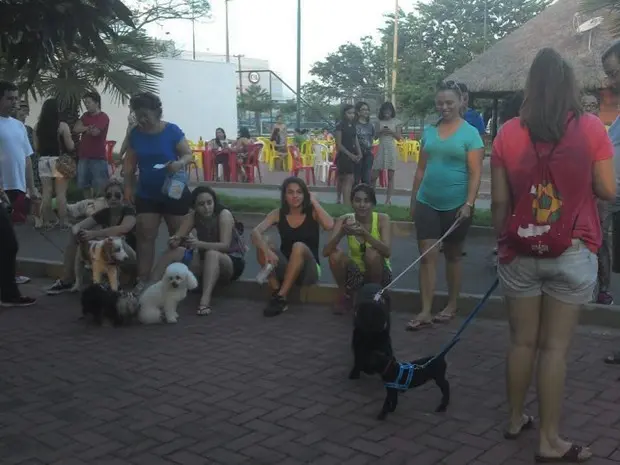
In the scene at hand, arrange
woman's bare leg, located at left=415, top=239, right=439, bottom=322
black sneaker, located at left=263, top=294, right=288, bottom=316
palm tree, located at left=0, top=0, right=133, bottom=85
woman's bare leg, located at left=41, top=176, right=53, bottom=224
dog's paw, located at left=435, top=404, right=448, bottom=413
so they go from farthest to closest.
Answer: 1. woman's bare leg, located at left=41, top=176, right=53, bottom=224
2. black sneaker, located at left=263, top=294, right=288, bottom=316
3. woman's bare leg, located at left=415, top=239, right=439, bottom=322
4. dog's paw, located at left=435, top=404, right=448, bottom=413
5. palm tree, located at left=0, top=0, right=133, bottom=85

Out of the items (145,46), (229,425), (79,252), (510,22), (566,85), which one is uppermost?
(510,22)

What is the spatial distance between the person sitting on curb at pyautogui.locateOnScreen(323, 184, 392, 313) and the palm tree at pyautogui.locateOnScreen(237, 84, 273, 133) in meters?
38.2

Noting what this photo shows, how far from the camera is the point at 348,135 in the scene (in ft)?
37.7

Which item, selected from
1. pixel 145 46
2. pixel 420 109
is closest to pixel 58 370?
pixel 145 46

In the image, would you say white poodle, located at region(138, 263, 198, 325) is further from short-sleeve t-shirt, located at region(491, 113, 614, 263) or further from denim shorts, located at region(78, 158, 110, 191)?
denim shorts, located at region(78, 158, 110, 191)

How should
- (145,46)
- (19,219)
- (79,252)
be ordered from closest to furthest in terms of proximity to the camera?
(79,252) < (19,219) < (145,46)

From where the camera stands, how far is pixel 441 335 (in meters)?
5.61

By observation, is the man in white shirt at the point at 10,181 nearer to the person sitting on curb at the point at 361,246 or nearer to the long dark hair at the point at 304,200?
the long dark hair at the point at 304,200

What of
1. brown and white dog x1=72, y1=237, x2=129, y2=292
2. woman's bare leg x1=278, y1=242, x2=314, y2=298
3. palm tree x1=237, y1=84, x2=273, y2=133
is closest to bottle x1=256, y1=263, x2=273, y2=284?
woman's bare leg x1=278, y1=242, x2=314, y2=298

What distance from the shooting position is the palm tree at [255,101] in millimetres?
46112

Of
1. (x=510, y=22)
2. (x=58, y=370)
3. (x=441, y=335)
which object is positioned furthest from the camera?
(x=510, y=22)

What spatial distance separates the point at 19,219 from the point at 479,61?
15.7 meters

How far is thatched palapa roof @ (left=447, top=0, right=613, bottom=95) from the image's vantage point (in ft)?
65.4

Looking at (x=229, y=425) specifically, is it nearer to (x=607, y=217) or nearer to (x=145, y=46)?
(x=607, y=217)
